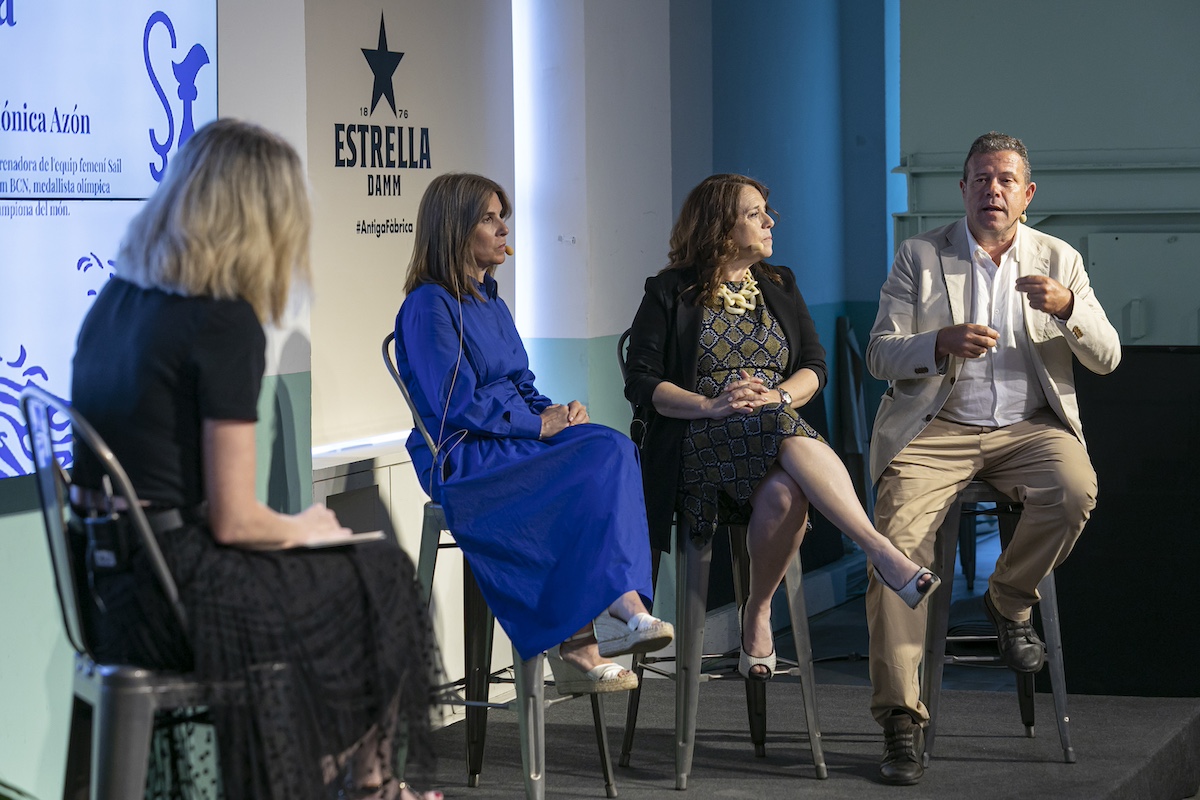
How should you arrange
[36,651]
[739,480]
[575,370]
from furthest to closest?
[575,370]
[739,480]
[36,651]

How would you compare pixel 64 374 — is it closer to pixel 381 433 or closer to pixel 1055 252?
pixel 381 433

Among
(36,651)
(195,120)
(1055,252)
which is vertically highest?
(195,120)

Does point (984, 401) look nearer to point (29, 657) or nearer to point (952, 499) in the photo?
point (952, 499)

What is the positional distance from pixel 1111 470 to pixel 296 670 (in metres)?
3.03

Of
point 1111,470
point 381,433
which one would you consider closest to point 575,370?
point 381,433

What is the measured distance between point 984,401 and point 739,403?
698 mm

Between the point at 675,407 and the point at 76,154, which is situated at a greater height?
the point at 76,154

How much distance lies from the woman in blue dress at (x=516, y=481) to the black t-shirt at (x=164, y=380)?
1.20 meters

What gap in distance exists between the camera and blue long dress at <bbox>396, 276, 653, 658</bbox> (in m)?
3.24

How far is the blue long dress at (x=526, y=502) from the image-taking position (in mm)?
3236

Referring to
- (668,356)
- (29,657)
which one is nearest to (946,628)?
(668,356)

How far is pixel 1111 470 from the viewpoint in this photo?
434cm

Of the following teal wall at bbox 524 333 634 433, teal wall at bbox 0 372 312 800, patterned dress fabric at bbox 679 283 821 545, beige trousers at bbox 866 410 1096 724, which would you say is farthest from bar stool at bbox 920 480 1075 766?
teal wall at bbox 0 372 312 800

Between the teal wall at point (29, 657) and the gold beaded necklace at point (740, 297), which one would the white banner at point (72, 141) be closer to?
the teal wall at point (29, 657)
